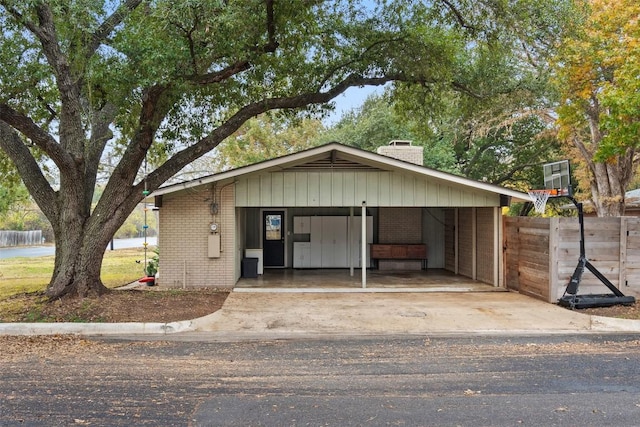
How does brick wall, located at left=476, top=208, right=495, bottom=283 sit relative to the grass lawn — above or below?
above

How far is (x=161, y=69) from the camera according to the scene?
752 centimetres

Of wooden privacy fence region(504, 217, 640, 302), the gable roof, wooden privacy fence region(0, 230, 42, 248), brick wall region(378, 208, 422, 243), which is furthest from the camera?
wooden privacy fence region(0, 230, 42, 248)

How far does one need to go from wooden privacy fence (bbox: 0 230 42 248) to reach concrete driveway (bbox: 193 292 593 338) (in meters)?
36.1

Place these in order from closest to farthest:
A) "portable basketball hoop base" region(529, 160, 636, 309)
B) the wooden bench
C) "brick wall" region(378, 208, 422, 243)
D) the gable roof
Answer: "portable basketball hoop base" region(529, 160, 636, 309) < the gable roof < the wooden bench < "brick wall" region(378, 208, 422, 243)

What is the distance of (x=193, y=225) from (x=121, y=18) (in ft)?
15.7

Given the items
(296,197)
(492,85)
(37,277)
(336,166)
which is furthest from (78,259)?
(492,85)

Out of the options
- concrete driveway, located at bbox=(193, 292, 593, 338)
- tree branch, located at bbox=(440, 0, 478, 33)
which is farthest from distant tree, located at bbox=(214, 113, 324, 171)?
concrete driveway, located at bbox=(193, 292, 593, 338)

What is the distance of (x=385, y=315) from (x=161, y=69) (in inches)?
229

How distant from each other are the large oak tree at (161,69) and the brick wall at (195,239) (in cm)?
160

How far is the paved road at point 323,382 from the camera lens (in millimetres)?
4070

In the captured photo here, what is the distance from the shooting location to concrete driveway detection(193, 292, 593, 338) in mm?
7453

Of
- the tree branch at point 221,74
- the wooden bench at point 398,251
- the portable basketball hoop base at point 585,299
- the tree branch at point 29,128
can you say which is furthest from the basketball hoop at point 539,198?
the tree branch at point 29,128

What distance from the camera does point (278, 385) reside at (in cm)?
489

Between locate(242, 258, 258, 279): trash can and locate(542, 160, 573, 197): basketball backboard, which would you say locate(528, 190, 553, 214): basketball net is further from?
locate(242, 258, 258, 279): trash can
